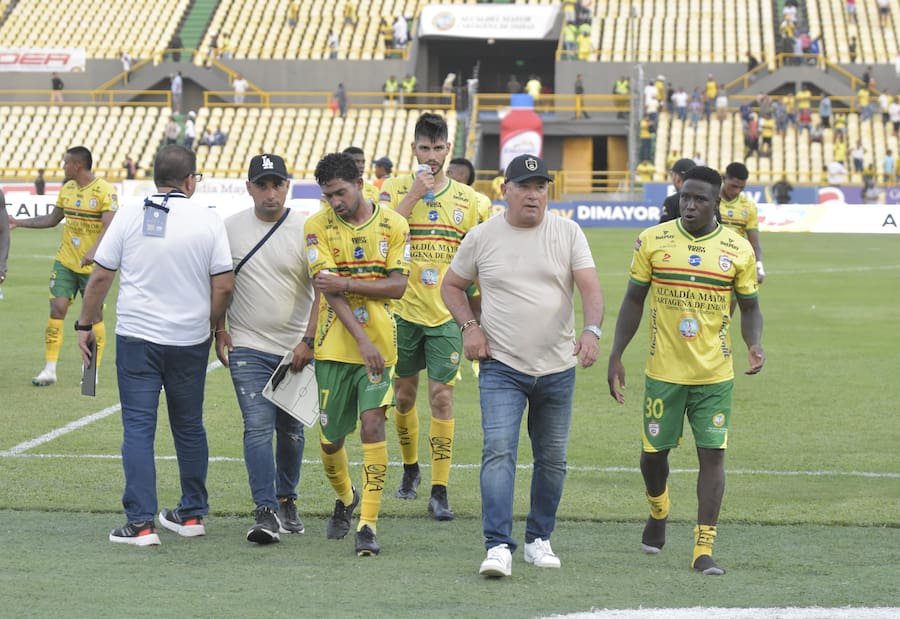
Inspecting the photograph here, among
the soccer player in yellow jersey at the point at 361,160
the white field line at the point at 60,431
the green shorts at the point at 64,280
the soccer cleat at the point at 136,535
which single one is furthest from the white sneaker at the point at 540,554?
the green shorts at the point at 64,280

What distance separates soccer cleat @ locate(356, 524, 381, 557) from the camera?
7473 mm

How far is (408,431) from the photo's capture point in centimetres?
918

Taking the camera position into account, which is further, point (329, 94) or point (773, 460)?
point (329, 94)

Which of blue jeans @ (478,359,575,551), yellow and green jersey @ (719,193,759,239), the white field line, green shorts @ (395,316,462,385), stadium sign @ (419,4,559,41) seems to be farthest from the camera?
stadium sign @ (419,4,559,41)

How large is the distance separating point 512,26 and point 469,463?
47257 mm

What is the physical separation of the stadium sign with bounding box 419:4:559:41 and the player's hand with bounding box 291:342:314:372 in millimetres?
48503

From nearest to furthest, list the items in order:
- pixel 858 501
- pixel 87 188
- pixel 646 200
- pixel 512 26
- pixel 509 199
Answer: pixel 509 199, pixel 858 501, pixel 87 188, pixel 646 200, pixel 512 26

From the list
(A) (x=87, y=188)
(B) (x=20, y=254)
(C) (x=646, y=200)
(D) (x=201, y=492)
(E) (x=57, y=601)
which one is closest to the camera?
(E) (x=57, y=601)

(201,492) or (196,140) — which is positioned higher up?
(196,140)

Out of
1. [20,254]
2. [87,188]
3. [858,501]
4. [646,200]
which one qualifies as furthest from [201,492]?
[646,200]

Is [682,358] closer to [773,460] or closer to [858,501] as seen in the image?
[858,501]

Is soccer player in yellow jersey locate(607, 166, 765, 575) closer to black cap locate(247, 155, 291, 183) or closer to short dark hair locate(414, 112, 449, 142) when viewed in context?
short dark hair locate(414, 112, 449, 142)

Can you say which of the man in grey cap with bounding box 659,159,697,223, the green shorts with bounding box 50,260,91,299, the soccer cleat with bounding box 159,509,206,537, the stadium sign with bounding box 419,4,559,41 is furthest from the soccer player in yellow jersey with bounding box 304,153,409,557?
the stadium sign with bounding box 419,4,559,41

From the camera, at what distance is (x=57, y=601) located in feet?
21.0
